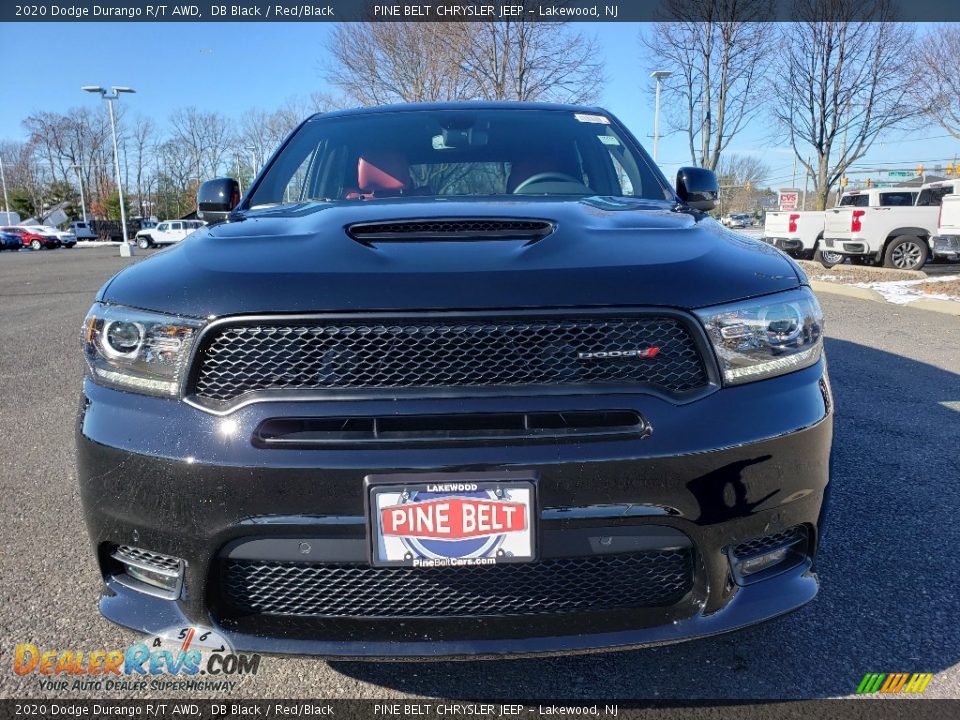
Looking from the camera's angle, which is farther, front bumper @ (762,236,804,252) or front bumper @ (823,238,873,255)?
front bumper @ (762,236,804,252)

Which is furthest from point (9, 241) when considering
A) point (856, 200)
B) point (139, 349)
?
point (139, 349)

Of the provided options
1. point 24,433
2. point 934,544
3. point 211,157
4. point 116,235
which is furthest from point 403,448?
point 116,235

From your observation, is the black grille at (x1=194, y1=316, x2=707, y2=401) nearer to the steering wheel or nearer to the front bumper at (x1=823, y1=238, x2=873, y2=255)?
the steering wheel

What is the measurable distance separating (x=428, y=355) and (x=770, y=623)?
3.18 feet

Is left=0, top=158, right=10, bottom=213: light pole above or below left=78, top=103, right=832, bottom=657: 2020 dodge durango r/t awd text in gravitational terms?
above

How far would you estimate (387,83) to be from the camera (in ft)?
64.6

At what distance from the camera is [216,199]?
2658mm

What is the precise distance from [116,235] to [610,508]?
78.3 metres

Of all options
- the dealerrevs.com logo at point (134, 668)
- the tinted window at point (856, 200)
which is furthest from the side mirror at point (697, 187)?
the tinted window at point (856, 200)

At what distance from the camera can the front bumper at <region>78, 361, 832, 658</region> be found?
1430 mm

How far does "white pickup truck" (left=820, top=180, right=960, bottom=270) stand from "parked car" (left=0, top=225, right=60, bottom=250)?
52.1m

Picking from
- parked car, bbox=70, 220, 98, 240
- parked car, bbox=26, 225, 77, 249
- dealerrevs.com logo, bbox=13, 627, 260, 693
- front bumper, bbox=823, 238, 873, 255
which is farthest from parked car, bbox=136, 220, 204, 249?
dealerrevs.com logo, bbox=13, 627, 260, 693

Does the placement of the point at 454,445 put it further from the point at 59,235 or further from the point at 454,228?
the point at 59,235

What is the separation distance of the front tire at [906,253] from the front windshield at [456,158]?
13736 mm
